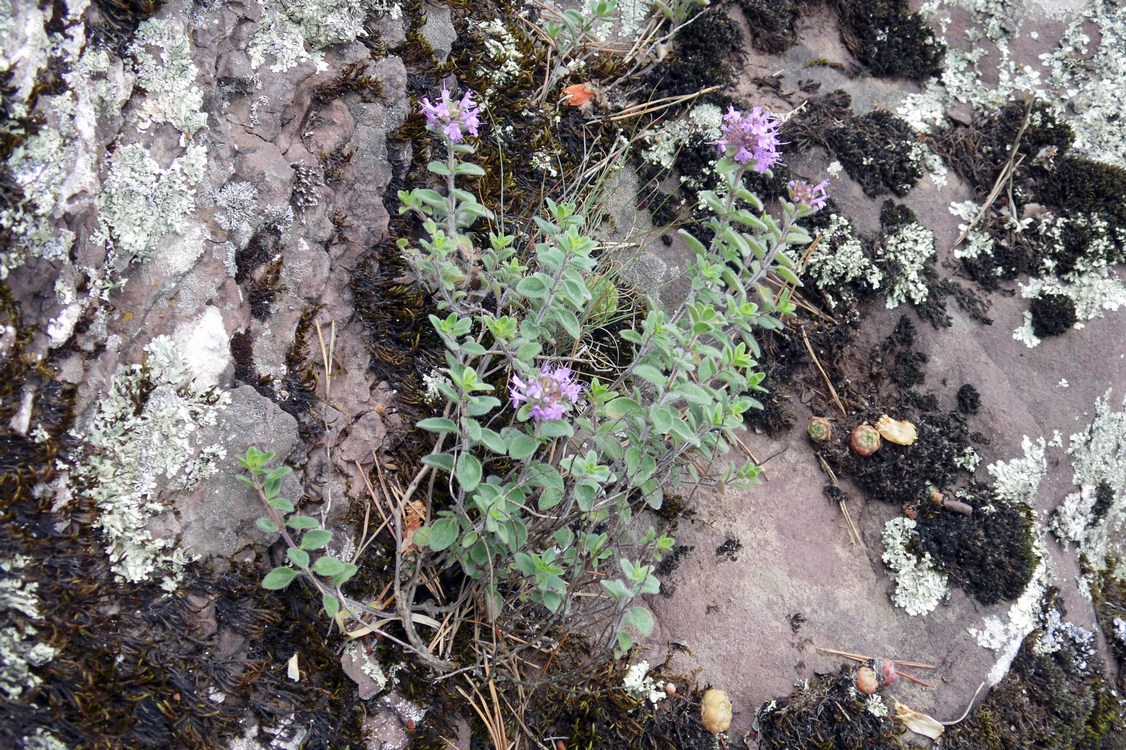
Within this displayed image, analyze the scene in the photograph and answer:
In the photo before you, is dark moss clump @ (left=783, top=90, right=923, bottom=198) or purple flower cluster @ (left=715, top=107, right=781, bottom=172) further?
dark moss clump @ (left=783, top=90, right=923, bottom=198)

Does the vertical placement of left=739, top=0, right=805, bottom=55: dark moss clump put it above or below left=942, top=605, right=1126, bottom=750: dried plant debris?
above

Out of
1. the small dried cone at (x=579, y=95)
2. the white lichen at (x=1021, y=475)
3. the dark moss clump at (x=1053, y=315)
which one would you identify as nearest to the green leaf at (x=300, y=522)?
the small dried cone at (x=579, y=95)

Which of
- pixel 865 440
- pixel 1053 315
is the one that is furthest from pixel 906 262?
pixel 865 440

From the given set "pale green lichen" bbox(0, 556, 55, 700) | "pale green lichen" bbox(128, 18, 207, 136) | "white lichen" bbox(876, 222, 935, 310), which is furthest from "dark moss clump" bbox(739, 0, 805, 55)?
"pale green lichen" bbox(0, 556, 55, 700)

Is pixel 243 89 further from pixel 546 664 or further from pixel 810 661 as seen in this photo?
pixel 810 661

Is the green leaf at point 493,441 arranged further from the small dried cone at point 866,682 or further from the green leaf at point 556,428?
the small dried cone at point 866,682

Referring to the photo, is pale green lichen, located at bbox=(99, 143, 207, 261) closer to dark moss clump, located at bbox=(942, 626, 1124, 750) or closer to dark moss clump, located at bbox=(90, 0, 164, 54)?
dark moss clump, located at bbox=(90, 0, 164, 54)

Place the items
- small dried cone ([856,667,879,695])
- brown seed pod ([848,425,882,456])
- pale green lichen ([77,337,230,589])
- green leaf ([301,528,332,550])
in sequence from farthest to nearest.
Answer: brown seed pod ([848,425,882,456]), small dried cone ([856,667,879,695]), green leaf ([301,528,332,550]), pale green lichen ([77,337,230,589])
